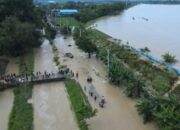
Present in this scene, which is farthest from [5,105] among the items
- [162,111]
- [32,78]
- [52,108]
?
[162,111]

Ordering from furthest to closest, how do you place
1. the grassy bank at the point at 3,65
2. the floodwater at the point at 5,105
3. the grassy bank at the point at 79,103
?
the grassy bank at the point at 3,65, the floodwater at the point at 5,105, the grassy bank at the point at 79,103

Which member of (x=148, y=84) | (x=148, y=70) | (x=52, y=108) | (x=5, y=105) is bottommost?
(x=5, y=105)

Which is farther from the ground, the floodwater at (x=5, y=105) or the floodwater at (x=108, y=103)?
the floodwater at (x=108, y=103)

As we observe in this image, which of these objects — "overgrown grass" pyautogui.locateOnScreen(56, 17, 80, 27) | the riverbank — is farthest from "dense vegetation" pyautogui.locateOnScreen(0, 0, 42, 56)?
"overgrown grass" pyautogui.locateOnScreen(56, 17, 80, 27)

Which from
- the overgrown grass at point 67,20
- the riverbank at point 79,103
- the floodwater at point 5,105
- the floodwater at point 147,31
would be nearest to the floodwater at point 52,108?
the riverbank at point 79,103

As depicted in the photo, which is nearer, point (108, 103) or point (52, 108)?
point (52, 108)

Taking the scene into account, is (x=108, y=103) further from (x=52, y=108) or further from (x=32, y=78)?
(x=32, y=78)

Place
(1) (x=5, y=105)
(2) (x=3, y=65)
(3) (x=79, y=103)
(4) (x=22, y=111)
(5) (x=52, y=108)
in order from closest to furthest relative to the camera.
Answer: (4) (x=22, y=111)
(3) (x=79, y=103)
(5) (x=52, y=108)
(1) (x=5, y=105)
(2) (x=3, y=65)

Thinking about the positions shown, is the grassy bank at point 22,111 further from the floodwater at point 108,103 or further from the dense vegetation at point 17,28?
the dense vegetation at point 17,28
